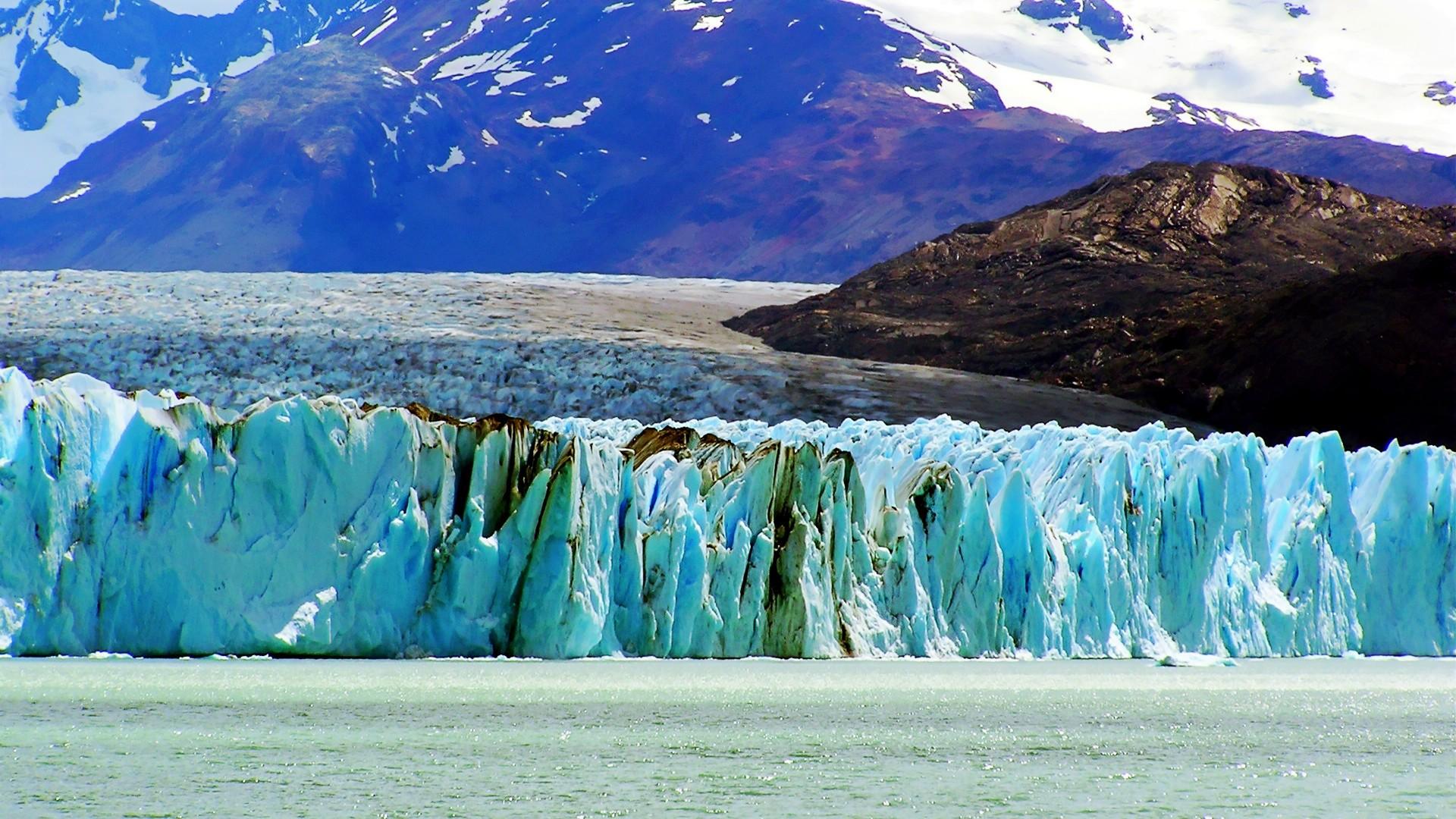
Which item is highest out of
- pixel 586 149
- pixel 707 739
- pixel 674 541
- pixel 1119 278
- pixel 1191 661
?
pixel 586 149

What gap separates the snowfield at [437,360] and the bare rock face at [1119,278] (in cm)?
288

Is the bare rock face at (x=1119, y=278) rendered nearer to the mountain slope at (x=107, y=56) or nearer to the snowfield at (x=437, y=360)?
the snowfield at (x=437, y=360)

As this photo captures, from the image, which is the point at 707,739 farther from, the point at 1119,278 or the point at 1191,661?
the point at 1119,278

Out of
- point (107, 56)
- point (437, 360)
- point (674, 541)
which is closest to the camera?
point (674, 541)

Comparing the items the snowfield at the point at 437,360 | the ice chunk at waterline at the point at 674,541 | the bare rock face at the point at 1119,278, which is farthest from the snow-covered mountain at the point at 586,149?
the ice chunk at waterline at the point at 674,541

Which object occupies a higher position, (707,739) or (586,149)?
(586,149)

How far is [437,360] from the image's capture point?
3253cm

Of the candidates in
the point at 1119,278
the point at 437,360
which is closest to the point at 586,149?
the point at 1119,278

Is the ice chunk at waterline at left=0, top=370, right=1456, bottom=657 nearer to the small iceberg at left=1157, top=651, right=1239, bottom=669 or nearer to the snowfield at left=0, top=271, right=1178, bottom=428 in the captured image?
the small iceberg at left=1157, top=651, right=1239, bottom=669

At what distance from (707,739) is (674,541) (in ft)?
11.6

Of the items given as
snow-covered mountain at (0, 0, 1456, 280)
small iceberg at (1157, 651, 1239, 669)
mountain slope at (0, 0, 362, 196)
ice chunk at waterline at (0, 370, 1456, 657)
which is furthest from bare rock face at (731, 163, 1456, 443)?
mountain slope at (0, 0, 362, 196)

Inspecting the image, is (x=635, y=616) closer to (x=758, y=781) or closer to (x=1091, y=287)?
(x=758, y=781)

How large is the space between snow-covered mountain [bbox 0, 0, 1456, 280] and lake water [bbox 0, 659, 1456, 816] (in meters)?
75.7

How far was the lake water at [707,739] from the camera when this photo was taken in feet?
28.2
